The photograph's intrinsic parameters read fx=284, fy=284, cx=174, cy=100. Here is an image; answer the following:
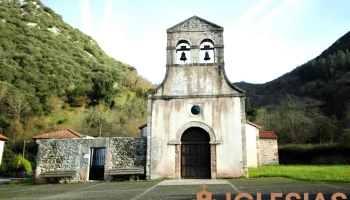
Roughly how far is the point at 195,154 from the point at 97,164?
18.3ft

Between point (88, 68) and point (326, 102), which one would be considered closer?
point (326, 102)

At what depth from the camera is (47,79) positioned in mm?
42844

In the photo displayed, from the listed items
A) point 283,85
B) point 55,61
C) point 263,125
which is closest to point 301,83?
point 283,85

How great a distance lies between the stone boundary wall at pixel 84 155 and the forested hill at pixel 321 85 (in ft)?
94.7

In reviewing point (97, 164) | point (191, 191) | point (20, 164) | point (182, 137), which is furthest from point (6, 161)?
point (191, 191)

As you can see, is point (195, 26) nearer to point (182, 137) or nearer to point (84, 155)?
point (182, 137)

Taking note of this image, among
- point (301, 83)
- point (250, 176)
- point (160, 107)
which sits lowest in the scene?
point (250, 176)

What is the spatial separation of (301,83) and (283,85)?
4086mm

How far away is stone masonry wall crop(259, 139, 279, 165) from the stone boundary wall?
12143mm

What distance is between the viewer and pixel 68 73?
46594 millimetres

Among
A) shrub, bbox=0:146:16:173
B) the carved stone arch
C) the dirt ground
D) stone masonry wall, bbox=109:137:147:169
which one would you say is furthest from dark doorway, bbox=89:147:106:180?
shrub, bbox=0:146:16:173

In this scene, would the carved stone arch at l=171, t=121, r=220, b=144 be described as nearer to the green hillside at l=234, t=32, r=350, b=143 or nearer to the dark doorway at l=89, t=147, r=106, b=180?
the dark doorway at l=89, t=147, r=106, b=180

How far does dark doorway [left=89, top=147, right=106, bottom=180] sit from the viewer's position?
1559cm

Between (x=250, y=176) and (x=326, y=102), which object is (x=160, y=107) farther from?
(x=326, y=102)
